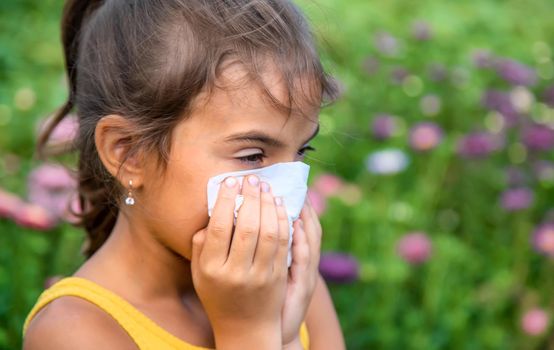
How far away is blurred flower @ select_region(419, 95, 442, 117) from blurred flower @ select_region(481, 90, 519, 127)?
218mm

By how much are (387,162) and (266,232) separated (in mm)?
1944

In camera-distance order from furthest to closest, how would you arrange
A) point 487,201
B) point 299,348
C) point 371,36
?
point 371,36, point 487,201, point 299,348

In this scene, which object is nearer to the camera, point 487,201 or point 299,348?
point 299,348

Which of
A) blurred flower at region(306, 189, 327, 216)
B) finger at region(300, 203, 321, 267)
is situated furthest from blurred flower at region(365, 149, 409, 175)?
finger at region(300, 203, 321, 267)

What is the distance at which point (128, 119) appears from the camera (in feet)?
6.55

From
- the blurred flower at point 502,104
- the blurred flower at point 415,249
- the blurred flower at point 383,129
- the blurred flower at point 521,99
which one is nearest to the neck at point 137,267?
the blurred flower at point 415,249

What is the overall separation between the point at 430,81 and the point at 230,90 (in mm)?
2895

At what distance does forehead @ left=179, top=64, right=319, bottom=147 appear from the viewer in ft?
6.18

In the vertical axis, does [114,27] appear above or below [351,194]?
above

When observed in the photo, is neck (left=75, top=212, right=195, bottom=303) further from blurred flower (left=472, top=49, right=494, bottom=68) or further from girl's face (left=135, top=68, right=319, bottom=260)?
blurred flower (left=472, top=49, right=494, bottom=68)

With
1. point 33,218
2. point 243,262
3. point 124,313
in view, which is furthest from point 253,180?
point 33,218

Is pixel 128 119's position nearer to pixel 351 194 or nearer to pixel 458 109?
pixel 351 194

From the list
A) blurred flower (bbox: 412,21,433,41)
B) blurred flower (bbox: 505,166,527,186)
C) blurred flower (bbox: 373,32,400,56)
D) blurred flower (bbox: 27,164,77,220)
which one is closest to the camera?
blurred flower (bbox: 27,164,77,220)

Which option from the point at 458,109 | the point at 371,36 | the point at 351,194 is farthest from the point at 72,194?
the point at 371,36
